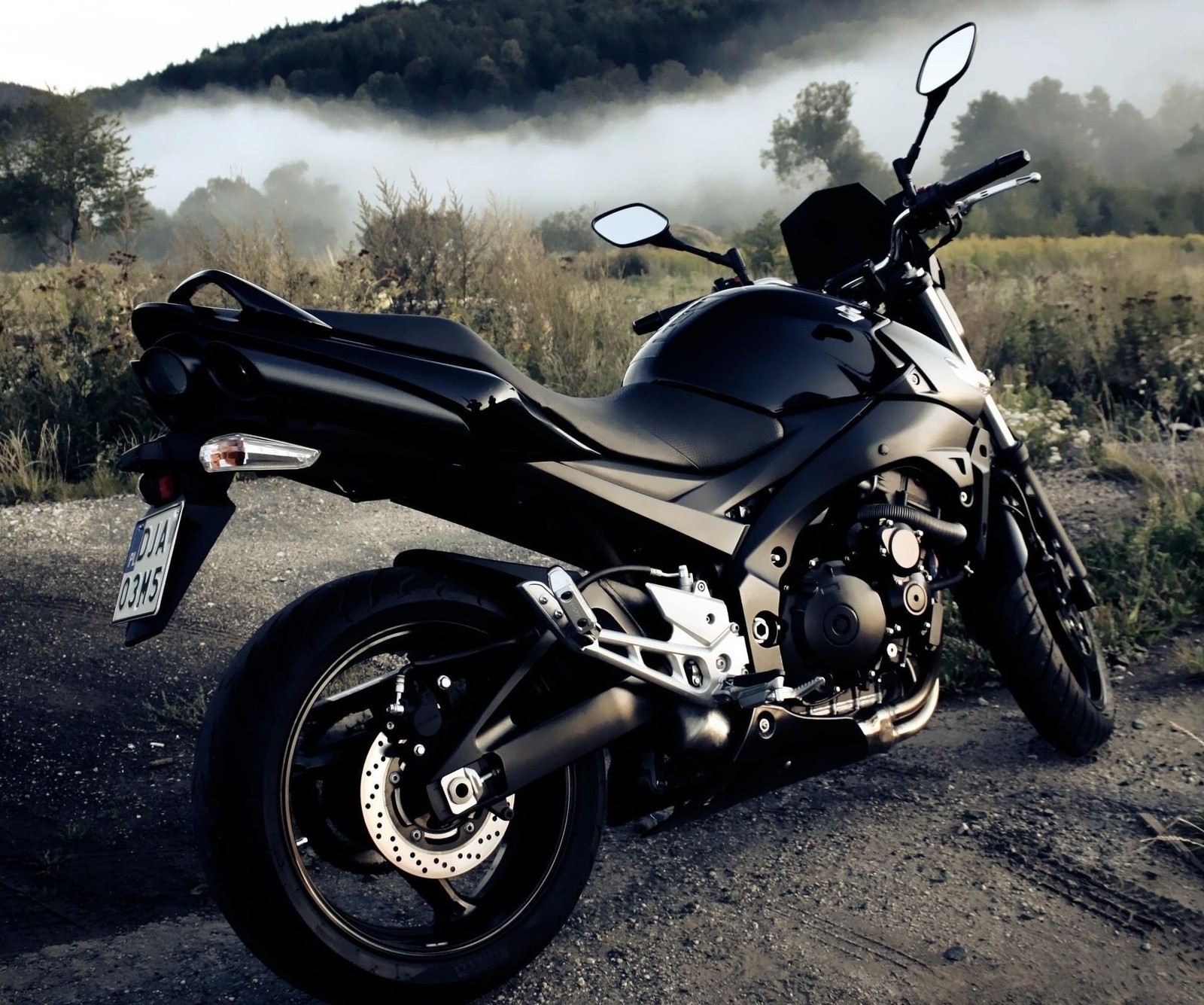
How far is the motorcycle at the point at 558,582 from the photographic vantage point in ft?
6.41

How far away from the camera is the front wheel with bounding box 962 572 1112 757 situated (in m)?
3.18

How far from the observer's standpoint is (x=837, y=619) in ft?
8.59

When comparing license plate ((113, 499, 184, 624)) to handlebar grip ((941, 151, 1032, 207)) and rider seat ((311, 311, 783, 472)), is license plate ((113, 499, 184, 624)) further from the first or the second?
handlebar grip ((941, 151, 1032, 207))

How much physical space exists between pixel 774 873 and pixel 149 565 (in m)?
1.63

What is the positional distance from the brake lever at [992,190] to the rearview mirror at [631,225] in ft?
2.63

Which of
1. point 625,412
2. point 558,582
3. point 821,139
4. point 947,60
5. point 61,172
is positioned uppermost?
point 61,172

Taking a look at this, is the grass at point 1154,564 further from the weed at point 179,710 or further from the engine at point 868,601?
the weed at point 179,710

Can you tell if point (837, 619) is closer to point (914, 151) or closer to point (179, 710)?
point (914, 151)

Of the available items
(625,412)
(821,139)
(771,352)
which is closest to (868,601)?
(771,352)

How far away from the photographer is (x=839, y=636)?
2.62 m

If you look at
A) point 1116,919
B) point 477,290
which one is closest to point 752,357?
point 1116,919

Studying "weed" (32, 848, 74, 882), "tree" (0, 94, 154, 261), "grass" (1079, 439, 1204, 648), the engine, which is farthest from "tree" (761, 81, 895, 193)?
"weed" (32, 848, 74, 882)

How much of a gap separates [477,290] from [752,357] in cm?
693

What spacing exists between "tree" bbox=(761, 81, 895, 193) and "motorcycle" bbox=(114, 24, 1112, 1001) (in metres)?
37.1
